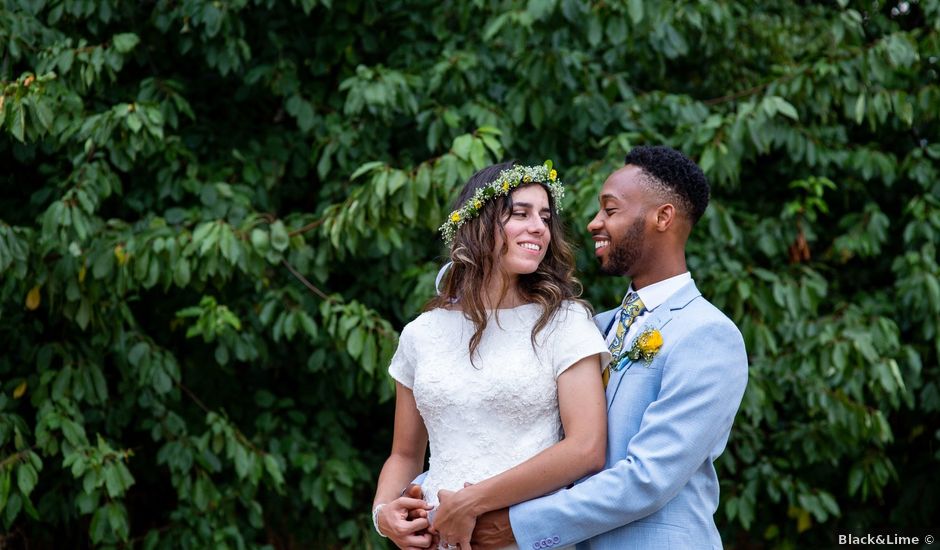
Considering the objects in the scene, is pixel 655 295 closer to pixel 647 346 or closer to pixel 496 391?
pixel 647 346

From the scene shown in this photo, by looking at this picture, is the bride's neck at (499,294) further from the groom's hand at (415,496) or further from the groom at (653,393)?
the groom's hand at (415,496)

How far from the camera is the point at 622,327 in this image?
9.00 ft

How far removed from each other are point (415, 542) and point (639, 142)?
9.17 feet

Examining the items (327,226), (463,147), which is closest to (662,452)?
(463,147)

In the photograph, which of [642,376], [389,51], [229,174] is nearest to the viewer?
[642,376]

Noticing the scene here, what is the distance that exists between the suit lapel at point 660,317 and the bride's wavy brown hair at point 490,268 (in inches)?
8.1

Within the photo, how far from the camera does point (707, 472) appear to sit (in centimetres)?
264

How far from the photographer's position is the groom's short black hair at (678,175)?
2717 mm

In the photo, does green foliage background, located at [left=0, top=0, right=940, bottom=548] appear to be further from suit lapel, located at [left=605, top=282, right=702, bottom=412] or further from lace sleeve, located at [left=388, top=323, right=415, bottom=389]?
suit lapel, located at [left=605, top=282, right=702, bottom=412]

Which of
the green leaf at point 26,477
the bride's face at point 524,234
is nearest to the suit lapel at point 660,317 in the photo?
the bride's face at point 524,234

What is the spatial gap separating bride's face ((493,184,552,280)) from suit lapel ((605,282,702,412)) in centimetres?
32

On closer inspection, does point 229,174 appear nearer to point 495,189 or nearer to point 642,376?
point 495,189

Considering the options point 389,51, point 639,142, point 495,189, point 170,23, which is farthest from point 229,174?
point 495,189

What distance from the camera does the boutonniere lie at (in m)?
2.57
